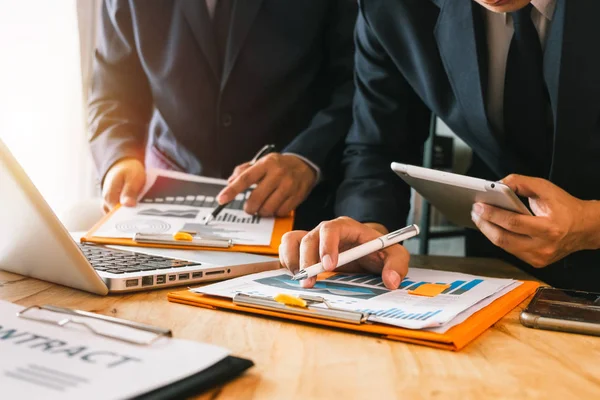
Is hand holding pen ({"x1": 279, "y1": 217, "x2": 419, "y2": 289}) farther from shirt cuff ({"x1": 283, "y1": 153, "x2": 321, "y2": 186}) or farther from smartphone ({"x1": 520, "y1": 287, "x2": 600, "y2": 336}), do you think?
shirt cuff ({"x1": 283, "y1": 153, "x2": 321, "y2": 186})

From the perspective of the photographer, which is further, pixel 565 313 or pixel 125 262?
pixel 125 262

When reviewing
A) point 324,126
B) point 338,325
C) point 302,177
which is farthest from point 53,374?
point 324,126

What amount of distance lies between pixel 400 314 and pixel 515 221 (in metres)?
0.35

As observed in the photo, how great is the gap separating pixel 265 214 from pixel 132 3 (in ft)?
2.44

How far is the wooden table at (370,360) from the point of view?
52 centimetres

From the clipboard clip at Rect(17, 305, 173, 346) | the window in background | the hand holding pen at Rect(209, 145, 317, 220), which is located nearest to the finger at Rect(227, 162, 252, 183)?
the hand holding pen at Rect(209, 145, 317, 220)

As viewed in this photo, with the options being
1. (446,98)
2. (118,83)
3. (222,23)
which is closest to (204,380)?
(446,98)

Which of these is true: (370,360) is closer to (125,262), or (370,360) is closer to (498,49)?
(125,262)

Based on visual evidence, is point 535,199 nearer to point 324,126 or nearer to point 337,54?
point 324,126

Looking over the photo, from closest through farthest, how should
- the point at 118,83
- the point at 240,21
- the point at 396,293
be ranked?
1. the point at 396,293
2. the point at 240,21
3. the point at 118,83

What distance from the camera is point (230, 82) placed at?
1.63m

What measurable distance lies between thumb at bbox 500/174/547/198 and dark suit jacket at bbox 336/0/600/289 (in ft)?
0.63

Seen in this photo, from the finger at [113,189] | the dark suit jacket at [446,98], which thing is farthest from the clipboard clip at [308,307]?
the finger at [113,189]

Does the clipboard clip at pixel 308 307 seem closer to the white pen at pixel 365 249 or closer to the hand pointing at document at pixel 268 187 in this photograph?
the white pen at pixel 365 249
